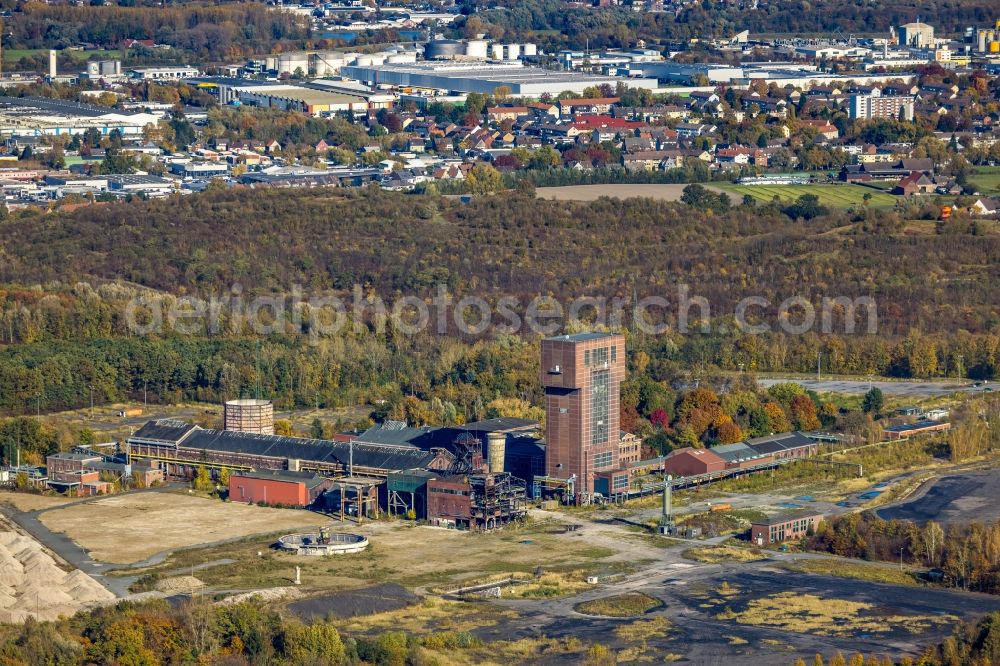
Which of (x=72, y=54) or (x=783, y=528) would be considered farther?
(x=72, y=54)

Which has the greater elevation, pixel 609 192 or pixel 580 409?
pixel 580 409

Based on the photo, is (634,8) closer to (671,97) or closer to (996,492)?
(671,97)

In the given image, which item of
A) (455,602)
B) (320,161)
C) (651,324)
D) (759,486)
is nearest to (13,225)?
(320,161)

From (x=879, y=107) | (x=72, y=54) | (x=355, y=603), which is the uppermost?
(x=72, y=54)

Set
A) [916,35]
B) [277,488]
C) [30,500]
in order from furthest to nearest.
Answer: [916,35] → [30,500] → [277,488]

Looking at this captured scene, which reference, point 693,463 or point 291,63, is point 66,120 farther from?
point 693,463

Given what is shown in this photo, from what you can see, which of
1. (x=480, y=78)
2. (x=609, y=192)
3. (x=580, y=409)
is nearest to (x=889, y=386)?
(x=580, y=409)

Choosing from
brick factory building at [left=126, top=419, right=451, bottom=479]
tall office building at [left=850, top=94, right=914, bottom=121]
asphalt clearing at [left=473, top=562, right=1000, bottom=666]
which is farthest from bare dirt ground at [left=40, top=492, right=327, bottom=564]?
tall office building at [left=850, top=94, right=914, bottom=121]
